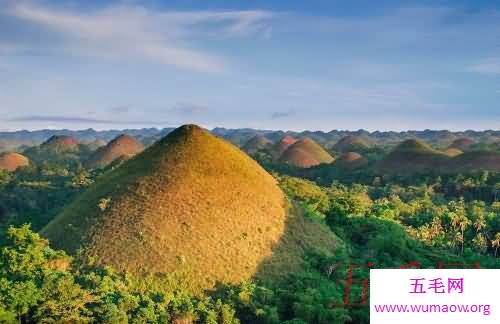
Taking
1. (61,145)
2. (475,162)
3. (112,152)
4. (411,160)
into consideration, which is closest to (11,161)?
(112,152)

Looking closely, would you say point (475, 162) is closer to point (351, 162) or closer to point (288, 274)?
point (351, 162)

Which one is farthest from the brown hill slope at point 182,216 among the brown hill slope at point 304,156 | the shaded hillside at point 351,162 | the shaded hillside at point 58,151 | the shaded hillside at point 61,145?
the shaded hillside at point 61,145

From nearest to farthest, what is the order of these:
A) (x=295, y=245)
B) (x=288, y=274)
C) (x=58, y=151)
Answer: (x=288, y=274), (x=295, y=245), (x=58, y=151)

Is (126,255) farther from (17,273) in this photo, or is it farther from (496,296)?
(496,296)

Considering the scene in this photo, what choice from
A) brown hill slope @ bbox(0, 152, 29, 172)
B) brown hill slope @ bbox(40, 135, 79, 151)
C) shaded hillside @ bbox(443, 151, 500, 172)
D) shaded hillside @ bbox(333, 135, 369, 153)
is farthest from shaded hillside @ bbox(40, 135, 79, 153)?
shaded hillside @ bbox(443, 151, 500, 172)

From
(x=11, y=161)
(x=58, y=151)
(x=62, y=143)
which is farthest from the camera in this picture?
(x=62, y=143)

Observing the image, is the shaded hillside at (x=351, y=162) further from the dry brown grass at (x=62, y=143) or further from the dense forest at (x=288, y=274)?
the dry brown grass at (x=62, y=143)
